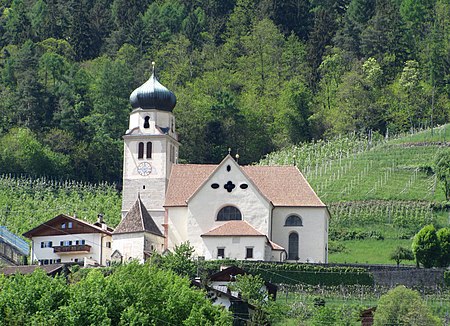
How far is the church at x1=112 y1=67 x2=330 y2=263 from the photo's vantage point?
3949 inches

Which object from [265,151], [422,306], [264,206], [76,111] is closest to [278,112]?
[265,151]

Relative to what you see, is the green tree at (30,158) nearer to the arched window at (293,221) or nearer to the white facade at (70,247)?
the white facade at (70,247)

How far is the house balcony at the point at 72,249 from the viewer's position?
10531cm

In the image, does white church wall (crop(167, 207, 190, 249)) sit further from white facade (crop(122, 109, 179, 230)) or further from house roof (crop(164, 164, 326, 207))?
white facade (crop(122, 109, 179, 230))

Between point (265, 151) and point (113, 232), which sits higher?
point (265, 151)

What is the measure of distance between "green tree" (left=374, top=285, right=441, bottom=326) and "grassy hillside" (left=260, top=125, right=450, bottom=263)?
21.9 metres

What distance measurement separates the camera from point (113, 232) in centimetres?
10138

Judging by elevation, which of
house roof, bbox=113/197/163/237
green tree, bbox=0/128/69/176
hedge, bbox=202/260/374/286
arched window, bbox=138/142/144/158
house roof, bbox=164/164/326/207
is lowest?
hedge, bbox=202/260/374/286

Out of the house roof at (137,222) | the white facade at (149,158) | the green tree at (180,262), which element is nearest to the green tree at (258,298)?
the green tree at (180,262)

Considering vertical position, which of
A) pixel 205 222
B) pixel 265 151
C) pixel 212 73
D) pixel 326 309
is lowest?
pixel 326 309

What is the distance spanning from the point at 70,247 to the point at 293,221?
13401 millimetres

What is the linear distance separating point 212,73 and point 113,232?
64.6m

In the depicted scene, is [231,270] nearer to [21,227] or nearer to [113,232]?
[113,232]

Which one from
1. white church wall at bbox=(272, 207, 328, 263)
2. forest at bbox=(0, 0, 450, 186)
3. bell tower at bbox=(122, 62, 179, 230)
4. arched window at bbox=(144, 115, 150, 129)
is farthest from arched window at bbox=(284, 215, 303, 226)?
forest at bbox=(0, 0, 450, 186)
